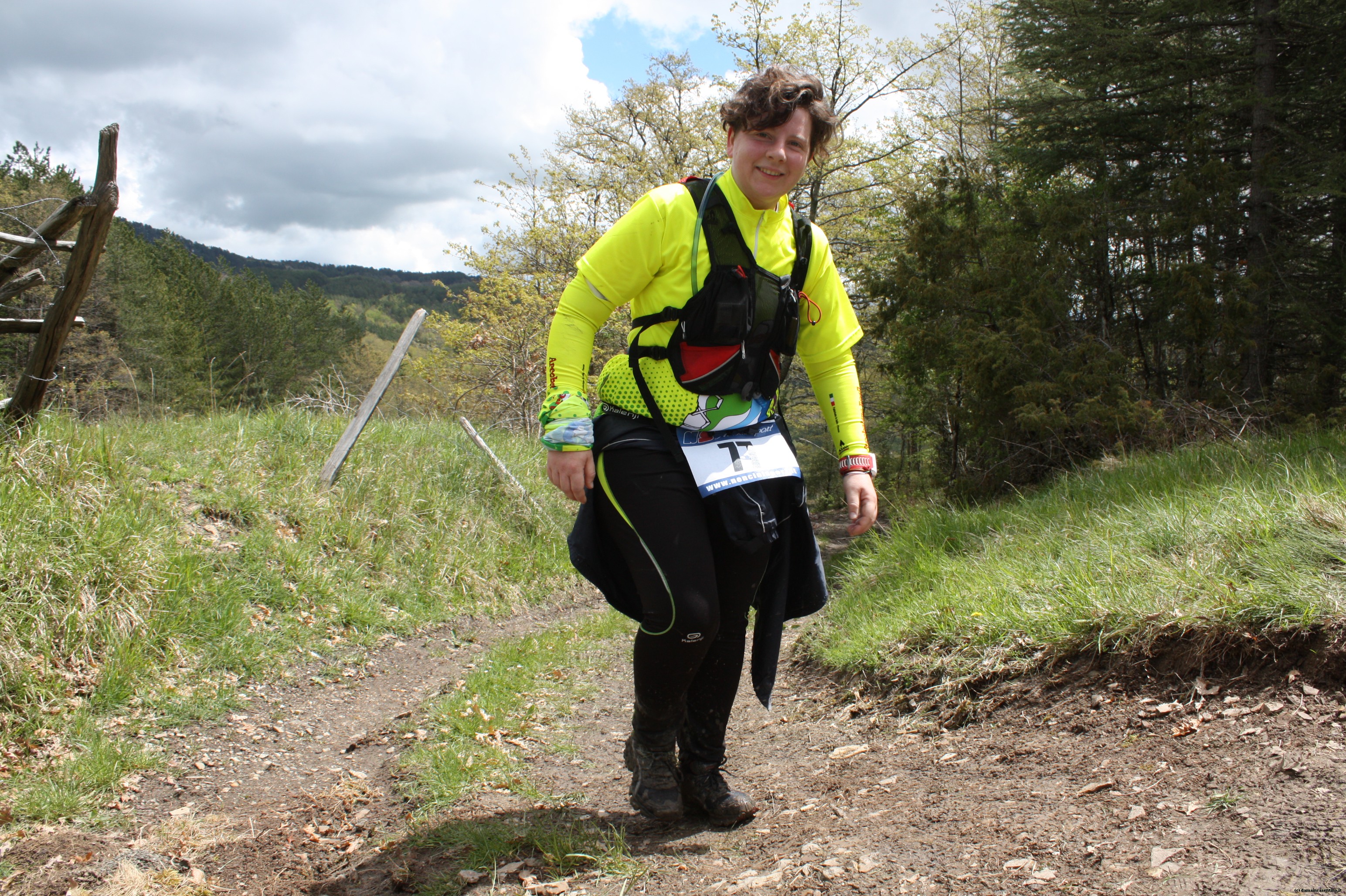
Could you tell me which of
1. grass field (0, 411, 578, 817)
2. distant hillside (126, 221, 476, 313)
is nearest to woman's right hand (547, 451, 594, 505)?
grass field (0, 411, 578, 817)

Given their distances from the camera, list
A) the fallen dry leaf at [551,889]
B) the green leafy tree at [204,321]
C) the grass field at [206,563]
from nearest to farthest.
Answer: the fallen dry leaf at [551,889] < the grass field at [206,563] < the green leafy tree at [204,321]

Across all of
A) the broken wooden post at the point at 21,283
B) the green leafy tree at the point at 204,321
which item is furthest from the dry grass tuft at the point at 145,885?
the green leafy tree at the point at 204,321

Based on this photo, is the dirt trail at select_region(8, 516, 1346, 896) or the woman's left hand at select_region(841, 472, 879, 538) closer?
the dirt trail at select_region(8, 516, 1346, 896)

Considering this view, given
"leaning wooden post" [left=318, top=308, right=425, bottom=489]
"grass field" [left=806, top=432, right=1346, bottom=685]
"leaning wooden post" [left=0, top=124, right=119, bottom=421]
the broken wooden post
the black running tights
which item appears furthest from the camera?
"leaning wooden post" [left=318, top=308, right=425, bottom=489]

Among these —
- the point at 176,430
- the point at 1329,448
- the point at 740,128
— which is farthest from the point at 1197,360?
the point at 176,430

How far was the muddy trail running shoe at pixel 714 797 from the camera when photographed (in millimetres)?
2471

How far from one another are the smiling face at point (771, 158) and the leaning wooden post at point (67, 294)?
365cm

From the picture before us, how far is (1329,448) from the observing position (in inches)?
189

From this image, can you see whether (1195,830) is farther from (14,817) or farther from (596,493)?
(14,817)

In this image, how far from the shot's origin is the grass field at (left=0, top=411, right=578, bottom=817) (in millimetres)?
3529

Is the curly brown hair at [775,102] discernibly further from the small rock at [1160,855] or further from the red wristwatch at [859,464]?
the small rock at [1160,855]

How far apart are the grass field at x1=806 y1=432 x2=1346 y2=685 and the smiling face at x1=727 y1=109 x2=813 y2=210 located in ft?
6.42

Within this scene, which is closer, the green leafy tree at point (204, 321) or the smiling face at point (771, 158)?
the smiling face at point (771, 158)

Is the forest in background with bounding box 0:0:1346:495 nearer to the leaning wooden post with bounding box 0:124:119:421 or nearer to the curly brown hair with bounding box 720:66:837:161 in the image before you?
the leaning wooden post with bounding box 0:124:119:421
